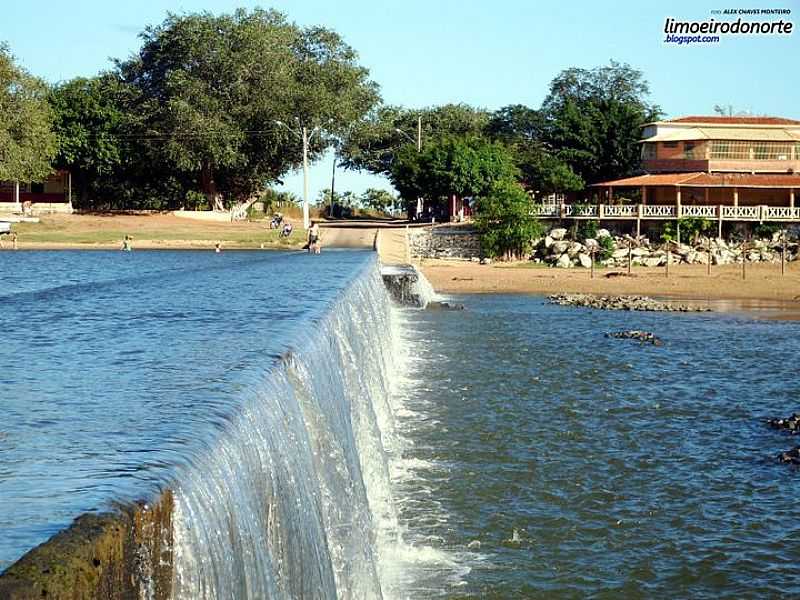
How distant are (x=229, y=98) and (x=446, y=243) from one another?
19.4 meters

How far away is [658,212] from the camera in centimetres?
6944

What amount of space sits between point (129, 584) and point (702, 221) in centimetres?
6727

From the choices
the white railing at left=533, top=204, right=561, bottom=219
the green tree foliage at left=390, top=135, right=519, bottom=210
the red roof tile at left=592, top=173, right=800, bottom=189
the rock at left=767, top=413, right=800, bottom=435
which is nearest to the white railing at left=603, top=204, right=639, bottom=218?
the red roof tile at left=592, top=173, right=800, bottom=189

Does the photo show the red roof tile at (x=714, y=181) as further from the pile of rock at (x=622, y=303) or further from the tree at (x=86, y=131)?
the tree at (x=86, y=131)

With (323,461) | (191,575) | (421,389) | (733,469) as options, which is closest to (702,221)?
(421,389)

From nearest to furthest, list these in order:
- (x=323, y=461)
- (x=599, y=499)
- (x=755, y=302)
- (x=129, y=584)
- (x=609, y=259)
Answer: (x=129, y=584) < (x=323, y=461) < (x=599, y=499) < (x=755, y=302) < (x=609, y=259)

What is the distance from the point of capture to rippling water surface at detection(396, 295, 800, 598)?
12.0m

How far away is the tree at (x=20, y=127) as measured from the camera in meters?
62.8

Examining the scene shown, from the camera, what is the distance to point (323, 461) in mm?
10023

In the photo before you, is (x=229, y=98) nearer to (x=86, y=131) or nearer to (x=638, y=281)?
(x=86, y=131)

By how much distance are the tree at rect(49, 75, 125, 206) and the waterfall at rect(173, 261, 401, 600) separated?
225 feet

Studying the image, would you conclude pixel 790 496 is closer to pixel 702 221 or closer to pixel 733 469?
pixel 733 469

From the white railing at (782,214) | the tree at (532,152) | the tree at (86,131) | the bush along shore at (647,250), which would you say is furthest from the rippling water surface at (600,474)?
the tree at (86,131)

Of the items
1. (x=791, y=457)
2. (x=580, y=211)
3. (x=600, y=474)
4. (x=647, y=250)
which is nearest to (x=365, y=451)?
(x=600, y=474)
